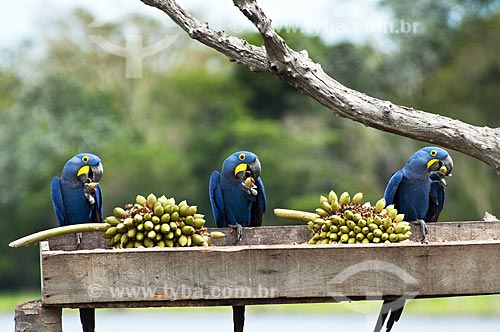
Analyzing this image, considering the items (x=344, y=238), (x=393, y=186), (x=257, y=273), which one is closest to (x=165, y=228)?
(x=257, y=273)

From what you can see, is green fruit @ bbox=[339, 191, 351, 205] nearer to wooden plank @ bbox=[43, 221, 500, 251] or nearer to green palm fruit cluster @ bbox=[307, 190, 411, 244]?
green palm fruit cluster @ bbox=[307, 190, 411, 244]

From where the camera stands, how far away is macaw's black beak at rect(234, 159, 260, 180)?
10.7 ft

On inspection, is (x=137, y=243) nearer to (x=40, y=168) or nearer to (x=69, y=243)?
(x=69, y=243)

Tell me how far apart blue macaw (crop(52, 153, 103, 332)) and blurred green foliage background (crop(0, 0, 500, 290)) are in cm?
1119

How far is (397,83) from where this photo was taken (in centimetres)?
1628

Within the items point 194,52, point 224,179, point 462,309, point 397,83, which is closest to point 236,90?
point 194,52

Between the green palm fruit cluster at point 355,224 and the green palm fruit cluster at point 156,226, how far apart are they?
0.38 meters

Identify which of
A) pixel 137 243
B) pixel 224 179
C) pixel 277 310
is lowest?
pixel 277 310

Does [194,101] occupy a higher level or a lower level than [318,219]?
higher

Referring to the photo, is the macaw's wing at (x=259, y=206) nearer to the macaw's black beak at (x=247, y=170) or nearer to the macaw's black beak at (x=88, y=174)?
the macaw's black beak at (x=247, y=170)

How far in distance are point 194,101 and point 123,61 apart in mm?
1700

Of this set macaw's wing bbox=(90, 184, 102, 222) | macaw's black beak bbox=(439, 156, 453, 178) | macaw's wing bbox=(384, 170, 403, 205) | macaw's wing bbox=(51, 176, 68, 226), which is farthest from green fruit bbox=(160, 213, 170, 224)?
macaw's black beak bbox=(439, 156, 453, 178)

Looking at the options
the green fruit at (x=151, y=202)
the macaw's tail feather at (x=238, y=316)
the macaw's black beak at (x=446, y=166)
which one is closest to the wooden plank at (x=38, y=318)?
the green fruit at (x=151, y=202)

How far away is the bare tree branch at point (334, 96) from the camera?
119 inches
